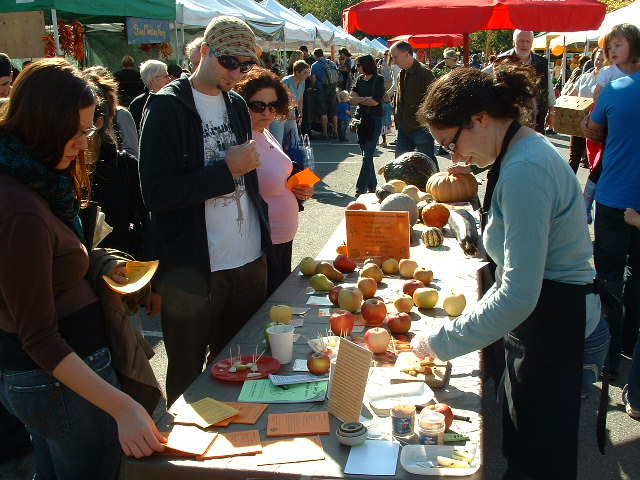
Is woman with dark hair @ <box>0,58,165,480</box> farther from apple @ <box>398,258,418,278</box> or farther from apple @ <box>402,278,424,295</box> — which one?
apple @ <box>398,258,418,278</box>

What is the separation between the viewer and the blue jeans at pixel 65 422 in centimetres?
175

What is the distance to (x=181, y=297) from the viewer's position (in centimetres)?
260

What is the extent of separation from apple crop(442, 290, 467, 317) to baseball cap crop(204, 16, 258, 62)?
1.30 meters

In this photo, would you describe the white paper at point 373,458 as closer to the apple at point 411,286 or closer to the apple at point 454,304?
the apple at point 454,304

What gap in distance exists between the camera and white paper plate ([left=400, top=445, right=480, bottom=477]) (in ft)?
5.38

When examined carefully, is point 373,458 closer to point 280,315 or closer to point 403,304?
point 280,315

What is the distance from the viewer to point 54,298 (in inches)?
69.2

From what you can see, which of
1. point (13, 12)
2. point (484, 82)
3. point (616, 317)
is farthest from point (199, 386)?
point (13, 12)

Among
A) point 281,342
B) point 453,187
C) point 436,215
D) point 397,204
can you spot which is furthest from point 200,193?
point 453,187

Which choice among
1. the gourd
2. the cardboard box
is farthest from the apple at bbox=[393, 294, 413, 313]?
the cardboard box

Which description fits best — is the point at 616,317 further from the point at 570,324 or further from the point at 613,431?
the point at 570,324

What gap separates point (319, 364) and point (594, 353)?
0.91 meters

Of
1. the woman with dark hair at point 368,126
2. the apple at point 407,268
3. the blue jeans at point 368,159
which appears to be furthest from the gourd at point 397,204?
the blue jeans at point 368,159

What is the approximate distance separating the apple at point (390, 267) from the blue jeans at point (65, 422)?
1.77m
